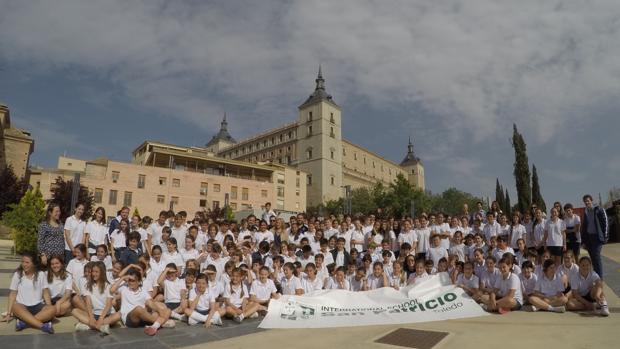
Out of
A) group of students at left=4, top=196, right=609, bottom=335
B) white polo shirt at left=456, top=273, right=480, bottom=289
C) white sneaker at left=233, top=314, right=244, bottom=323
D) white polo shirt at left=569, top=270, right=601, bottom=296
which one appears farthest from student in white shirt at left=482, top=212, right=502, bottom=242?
white sneaker at left=233, top=314, right=244, bottom=323

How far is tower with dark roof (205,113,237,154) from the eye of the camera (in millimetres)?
117312

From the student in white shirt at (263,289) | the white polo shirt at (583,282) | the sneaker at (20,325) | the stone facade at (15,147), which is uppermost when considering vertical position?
the stone facade at (15,147)

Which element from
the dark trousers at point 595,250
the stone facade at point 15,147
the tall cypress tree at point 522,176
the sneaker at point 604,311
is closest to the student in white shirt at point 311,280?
the sneaker at point 604,311

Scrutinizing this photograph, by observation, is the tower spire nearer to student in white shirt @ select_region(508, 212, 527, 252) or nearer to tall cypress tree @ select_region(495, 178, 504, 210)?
tall cypress tree @ select_region(495, 178, 504, 210)

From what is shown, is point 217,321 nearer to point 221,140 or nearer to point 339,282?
point 339,282

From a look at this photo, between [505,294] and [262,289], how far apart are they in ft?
16.2

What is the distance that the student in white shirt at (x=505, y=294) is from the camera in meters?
7.93

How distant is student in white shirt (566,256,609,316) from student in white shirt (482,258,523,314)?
0.89 metres

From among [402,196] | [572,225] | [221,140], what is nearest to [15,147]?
[402,196]

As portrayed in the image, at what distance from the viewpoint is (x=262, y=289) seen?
8688mm

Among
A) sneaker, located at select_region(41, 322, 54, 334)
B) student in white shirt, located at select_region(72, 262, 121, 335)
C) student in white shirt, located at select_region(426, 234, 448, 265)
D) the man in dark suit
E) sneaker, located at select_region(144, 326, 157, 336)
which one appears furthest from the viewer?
the man in dark suit

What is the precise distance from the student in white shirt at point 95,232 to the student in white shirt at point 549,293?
29.9 ft

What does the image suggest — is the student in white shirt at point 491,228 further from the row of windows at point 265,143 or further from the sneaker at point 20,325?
the row of windows at point 265,143

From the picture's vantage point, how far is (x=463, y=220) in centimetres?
1167
